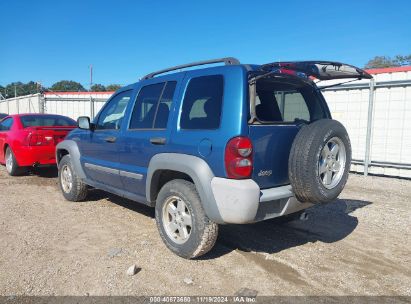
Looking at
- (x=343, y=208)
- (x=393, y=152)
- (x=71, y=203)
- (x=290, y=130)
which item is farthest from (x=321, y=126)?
(x=393, y=152)

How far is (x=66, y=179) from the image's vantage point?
622cm

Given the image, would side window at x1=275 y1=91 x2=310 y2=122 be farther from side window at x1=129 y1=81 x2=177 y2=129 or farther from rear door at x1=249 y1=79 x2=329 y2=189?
side window at x1=129 y1=81 x2=177 y2=129

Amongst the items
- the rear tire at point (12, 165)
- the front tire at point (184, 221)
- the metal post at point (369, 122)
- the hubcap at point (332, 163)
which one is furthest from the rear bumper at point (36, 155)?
the metal post at point (369, 122)

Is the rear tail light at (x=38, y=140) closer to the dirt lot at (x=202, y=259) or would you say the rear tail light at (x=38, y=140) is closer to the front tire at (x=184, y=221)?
the dirt lot at (x=202, y=259)

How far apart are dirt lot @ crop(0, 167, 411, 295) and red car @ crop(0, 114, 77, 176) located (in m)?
1.74

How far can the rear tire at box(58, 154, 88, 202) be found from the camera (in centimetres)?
588

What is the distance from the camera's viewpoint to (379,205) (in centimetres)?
621

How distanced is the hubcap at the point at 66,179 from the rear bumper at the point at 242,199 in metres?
3.59

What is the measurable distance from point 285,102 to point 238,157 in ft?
4.41

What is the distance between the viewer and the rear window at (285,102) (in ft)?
12.0

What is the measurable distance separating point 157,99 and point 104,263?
193cm

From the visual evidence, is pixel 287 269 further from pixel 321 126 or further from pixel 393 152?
pixel 393 152

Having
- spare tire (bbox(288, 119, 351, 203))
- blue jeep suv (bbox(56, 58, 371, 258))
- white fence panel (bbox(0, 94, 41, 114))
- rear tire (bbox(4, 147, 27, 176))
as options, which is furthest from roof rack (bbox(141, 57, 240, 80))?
white fence panel (bbox(0, 94, 41, 114))

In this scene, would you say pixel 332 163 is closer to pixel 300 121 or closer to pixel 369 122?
pixel 300 121
